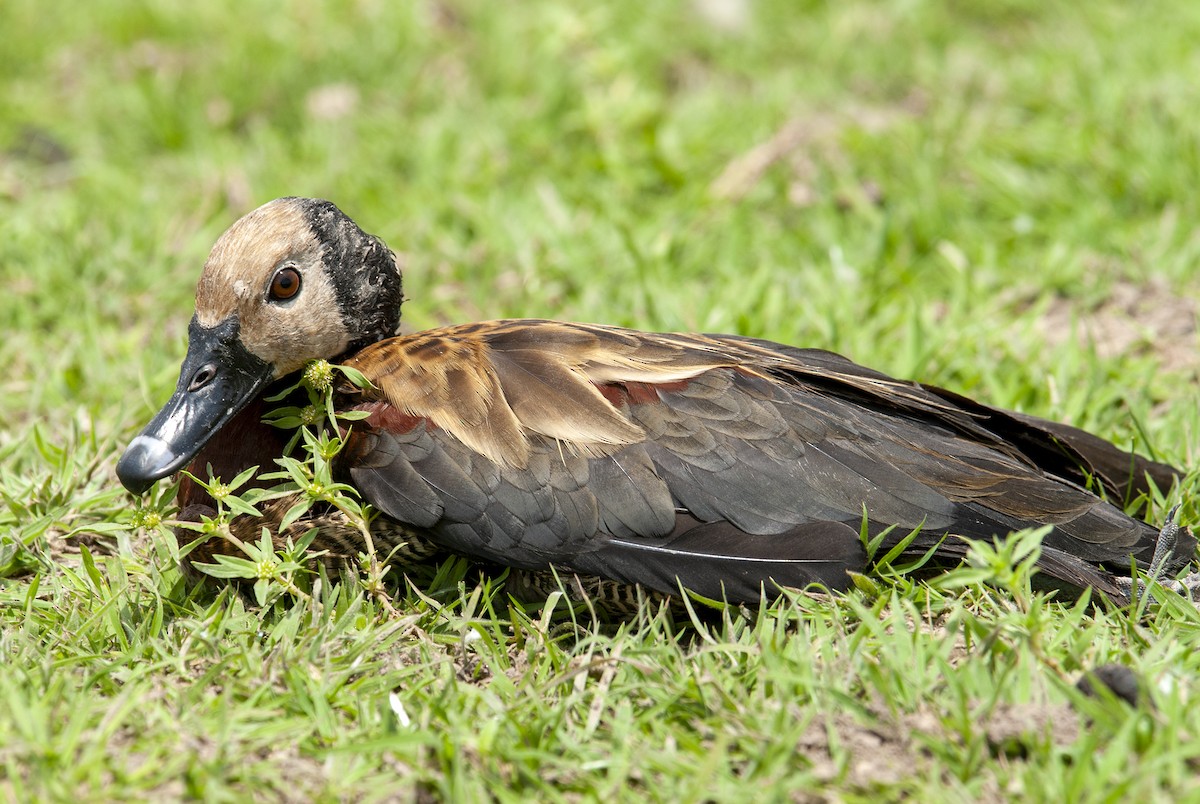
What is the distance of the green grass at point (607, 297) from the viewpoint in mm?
2713

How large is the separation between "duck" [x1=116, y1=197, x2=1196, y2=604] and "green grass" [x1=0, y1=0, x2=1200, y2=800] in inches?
6.8

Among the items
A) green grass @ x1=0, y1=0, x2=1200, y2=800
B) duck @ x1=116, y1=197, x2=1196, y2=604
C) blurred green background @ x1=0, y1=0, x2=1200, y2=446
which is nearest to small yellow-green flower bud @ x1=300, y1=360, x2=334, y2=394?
duck @ x1=116, y1=197, x2=1196, y2=604

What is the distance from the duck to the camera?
3.26 meters

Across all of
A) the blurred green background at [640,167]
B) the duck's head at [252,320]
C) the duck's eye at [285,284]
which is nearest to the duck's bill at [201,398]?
the duck's head at [252,320]

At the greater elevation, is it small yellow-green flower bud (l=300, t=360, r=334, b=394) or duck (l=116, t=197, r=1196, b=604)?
small yellow-green flower bud (l=300, t=360, r=334, b=394)

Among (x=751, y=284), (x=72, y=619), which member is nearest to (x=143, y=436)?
(x=72, y=619)

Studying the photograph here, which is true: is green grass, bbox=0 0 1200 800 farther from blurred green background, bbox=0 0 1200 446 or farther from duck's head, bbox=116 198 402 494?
duck's head, bbox=116 198 402 494

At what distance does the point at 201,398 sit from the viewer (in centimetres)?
349

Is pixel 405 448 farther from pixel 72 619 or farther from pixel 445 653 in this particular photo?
pixel 72 619

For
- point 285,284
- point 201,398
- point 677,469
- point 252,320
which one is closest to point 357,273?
point 285,284

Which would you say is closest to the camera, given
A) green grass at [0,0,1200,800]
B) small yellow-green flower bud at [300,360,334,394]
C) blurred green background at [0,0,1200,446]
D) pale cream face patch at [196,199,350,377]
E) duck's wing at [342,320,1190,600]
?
green grass at [0,0,1200,800]

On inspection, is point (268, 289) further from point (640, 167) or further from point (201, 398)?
point (640, 167)

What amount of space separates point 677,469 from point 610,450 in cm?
18

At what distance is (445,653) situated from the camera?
126 inches
